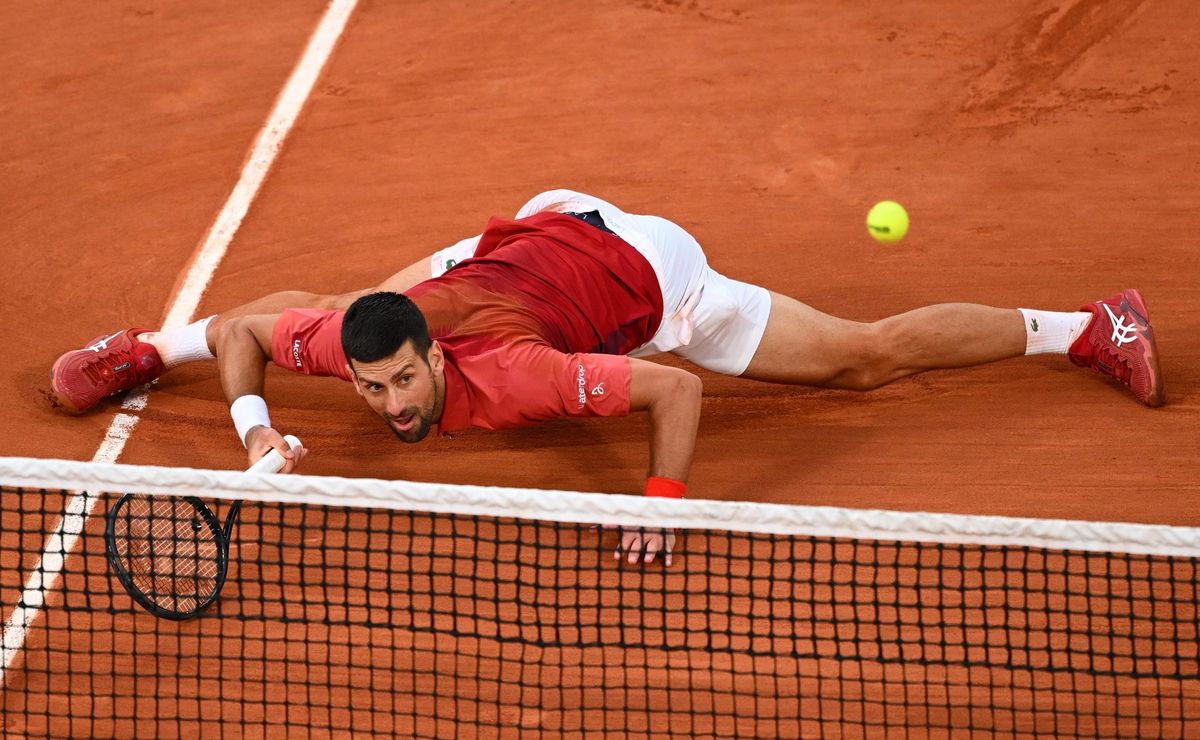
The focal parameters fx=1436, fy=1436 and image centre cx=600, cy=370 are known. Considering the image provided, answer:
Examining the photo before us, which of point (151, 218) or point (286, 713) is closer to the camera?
point (286, 713)

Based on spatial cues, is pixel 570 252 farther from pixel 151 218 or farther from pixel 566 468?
pixel 151 218

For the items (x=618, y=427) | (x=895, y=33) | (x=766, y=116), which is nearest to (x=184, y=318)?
(x=618, y=427)

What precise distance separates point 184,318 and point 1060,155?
4897 mm

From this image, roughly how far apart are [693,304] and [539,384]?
41.3 inches

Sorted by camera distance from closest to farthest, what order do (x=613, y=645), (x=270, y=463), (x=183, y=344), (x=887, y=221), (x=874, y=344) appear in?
1. (x=613, y=645)
2. (x=270, y=463)
3. (x=874, y=344)
4. (x=183, y=344)
5. (x=887, y=221)

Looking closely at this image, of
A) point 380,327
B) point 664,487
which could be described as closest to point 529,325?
point 380,327

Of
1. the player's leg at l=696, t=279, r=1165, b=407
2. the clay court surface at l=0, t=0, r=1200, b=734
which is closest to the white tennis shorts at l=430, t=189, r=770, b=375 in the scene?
the player's leg at l=696, t=279, r=1165, b=407

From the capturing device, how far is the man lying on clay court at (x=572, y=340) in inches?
221

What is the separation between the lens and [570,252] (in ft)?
20.7

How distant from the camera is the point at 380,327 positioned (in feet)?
17.5

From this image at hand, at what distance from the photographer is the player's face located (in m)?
5.44

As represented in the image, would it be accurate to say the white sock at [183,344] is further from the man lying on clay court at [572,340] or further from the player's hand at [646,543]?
the player's hand at [646,543]

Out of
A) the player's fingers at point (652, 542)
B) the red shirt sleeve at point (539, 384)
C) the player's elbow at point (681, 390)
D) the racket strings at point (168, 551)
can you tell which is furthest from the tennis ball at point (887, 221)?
the racket strings at point (168, 551)

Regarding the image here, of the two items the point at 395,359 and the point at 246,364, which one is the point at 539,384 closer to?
the point at 395,359
